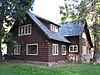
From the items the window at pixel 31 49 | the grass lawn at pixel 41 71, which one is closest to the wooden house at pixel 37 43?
the window at pixel 31 49

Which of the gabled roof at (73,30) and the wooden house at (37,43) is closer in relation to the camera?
the wooden house at (37,43)

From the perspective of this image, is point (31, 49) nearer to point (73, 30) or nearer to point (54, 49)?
point (54, 49)

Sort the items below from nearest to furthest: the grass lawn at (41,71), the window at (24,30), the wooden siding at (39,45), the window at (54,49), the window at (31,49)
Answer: the grass lawn at (41,71) → the wooden siding at (39,45) → the window at (54,49) → the window at (31,49) → the window at (24,30)

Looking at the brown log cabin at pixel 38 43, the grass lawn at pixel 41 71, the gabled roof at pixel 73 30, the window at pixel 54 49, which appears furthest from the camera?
the gabled roof at pixel 73 30

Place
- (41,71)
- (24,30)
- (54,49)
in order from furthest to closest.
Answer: (24,30)
(54,49)
(41,71)

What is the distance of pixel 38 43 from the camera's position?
25.1m

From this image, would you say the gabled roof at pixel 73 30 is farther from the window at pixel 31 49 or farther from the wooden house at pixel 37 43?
the window at pixel 31 49

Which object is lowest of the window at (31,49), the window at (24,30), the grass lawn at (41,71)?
the grass lawn at (41,71)

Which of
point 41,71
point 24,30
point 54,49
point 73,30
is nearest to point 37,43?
point 54,49

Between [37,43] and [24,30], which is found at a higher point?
[24,30]

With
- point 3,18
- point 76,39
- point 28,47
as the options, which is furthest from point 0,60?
point 76,39

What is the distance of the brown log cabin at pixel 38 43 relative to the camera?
24.3 meters

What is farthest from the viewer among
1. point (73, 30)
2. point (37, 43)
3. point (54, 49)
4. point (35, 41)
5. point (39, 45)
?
point (73, 30)

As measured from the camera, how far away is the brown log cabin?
24.3 metres
